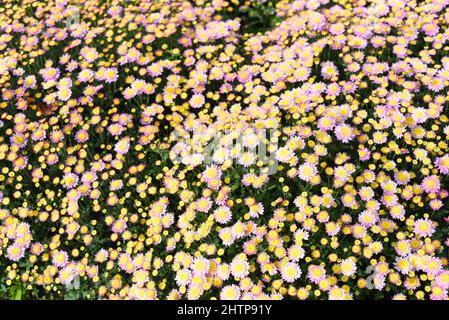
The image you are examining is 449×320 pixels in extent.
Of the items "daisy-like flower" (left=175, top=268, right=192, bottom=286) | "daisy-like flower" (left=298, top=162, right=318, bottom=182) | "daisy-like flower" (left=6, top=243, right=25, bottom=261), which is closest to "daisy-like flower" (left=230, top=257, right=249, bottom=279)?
"daisy-like flower" (left=175, top=268, right=192, bottom=286)

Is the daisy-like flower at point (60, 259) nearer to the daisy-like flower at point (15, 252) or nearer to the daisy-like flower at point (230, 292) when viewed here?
the daisy-like flower at point (15, 252)

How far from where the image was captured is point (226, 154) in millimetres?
3885

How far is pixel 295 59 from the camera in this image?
15.3ft

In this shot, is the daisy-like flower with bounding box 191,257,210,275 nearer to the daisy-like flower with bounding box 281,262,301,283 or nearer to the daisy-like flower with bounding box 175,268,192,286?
the daisy-like flower with bounding box 175,268,192,286

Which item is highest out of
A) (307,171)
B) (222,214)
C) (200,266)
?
(307,171)

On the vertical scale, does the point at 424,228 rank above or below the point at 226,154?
below

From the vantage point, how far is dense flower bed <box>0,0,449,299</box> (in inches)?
135

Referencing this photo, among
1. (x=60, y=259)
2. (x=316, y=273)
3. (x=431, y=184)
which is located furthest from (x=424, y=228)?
(x=60, y=259)

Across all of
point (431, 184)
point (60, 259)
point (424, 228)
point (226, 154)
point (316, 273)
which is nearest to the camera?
point (316, 273)

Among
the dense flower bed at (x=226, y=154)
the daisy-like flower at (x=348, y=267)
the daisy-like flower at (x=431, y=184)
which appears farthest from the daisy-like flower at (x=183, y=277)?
A: the daisy-like flower at (x=431, y=184)

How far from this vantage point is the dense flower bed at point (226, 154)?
11.2 ft

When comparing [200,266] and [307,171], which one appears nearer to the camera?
[200,266]

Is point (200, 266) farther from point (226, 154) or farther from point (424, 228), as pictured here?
point (424, 228)
